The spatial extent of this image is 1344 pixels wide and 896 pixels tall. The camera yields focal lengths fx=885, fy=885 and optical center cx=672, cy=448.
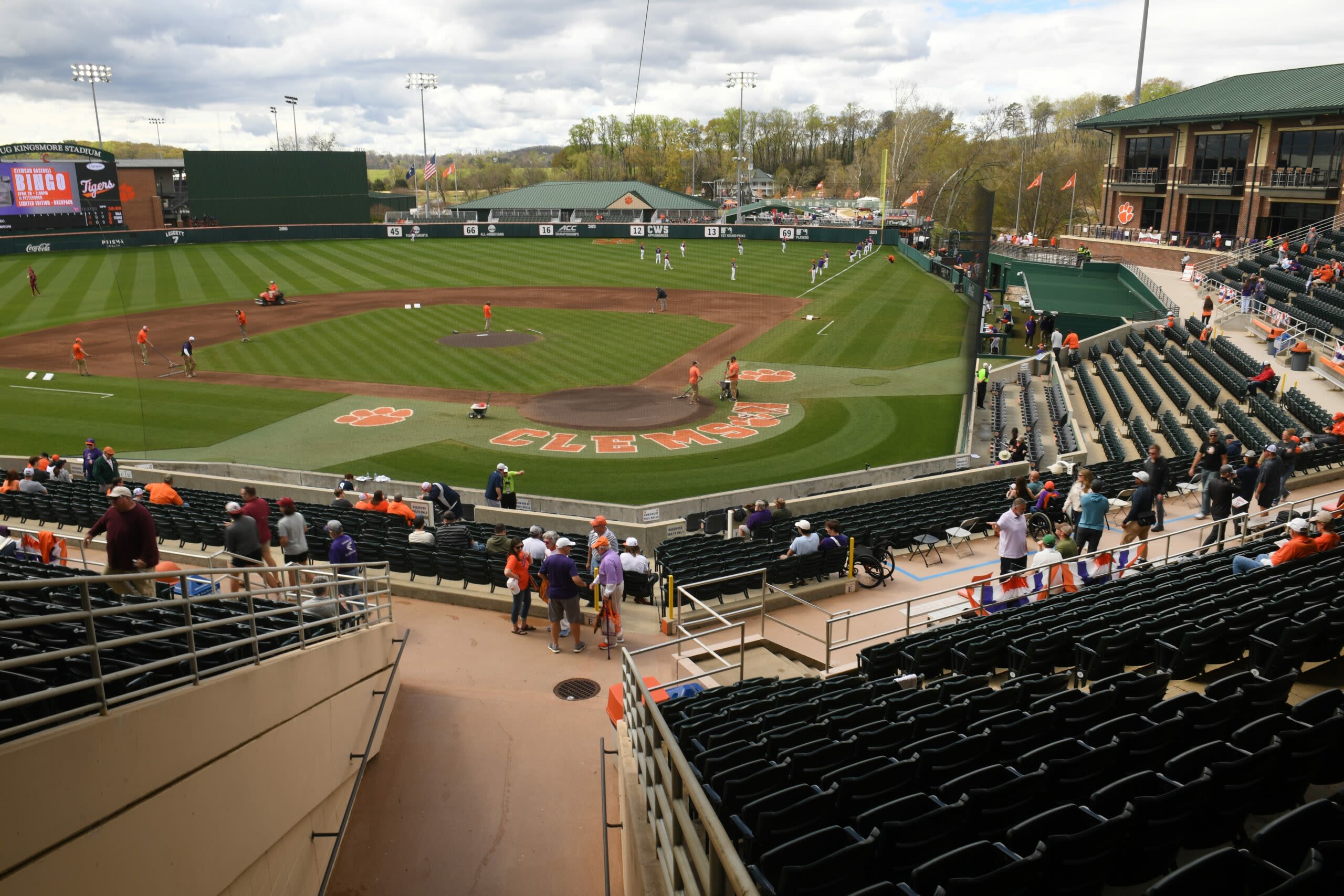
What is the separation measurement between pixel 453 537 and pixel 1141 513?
1079 cm

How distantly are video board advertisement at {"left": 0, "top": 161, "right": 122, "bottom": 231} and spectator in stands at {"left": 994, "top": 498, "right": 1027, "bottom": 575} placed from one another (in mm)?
71428

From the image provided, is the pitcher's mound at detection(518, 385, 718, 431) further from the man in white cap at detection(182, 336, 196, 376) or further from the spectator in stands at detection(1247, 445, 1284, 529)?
the spectator in stands at detection(1247, 445, 1284, 529)

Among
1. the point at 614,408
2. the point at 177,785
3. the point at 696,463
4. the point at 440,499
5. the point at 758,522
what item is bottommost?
the point at 696,463

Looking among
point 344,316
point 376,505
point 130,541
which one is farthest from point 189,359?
point 130,541

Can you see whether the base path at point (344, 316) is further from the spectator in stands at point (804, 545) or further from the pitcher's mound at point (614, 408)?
the spectator in stands at point (804, 545)

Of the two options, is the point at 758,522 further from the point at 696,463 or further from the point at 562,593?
the point at 696,463

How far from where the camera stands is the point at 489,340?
37.9 meters

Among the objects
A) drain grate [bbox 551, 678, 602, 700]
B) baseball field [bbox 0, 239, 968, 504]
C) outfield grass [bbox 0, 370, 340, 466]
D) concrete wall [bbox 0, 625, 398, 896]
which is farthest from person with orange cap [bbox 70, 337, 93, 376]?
concrete wall [bbox 0, 625, 398, 896]

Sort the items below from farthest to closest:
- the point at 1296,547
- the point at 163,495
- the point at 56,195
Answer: the point at 56,195
the point at 163,495
the point at 1296,547

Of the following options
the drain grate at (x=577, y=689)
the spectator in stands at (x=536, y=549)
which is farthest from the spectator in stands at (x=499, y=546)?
the drain grate at (x=577, y=689)

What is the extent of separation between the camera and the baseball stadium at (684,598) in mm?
5117

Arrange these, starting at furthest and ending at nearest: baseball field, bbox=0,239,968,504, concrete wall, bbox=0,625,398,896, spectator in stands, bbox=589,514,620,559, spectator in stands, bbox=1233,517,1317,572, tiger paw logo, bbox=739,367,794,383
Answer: tiger paw logo, bbox=739,367,794,383 < baseball field, bbox=0,239,968,504 < spectator in stands, bbox=589,514,620,559 < spectator in stands, bbox=1233,517,1317,572 < concrete wall, bbox=0,625,398,896

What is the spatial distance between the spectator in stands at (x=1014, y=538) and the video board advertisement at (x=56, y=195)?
71.4 meters

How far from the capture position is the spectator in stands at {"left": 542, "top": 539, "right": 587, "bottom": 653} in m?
11.8
